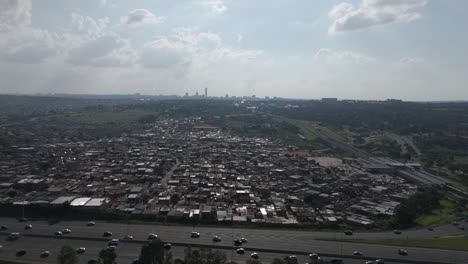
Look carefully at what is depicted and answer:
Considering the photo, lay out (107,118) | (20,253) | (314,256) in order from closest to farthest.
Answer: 1. (20,253)
2. (314,256)
3. (107,118)

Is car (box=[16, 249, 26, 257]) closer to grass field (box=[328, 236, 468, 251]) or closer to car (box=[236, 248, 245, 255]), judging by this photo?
car (box=[236, 248, 245, 255])

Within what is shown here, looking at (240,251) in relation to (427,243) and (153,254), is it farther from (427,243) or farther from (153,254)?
(427,243)

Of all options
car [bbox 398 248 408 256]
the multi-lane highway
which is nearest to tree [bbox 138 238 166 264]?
the multi-lane highway

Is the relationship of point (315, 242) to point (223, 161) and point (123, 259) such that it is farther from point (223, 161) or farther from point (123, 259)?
point (223, 161)

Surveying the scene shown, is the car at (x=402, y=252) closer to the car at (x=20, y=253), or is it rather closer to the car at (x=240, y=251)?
the car at (x=240, y=251)

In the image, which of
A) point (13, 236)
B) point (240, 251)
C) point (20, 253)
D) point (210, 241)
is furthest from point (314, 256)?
point (13, 236)

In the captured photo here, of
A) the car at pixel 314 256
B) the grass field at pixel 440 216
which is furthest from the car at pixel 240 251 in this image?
the grass field at pixel 440 216
